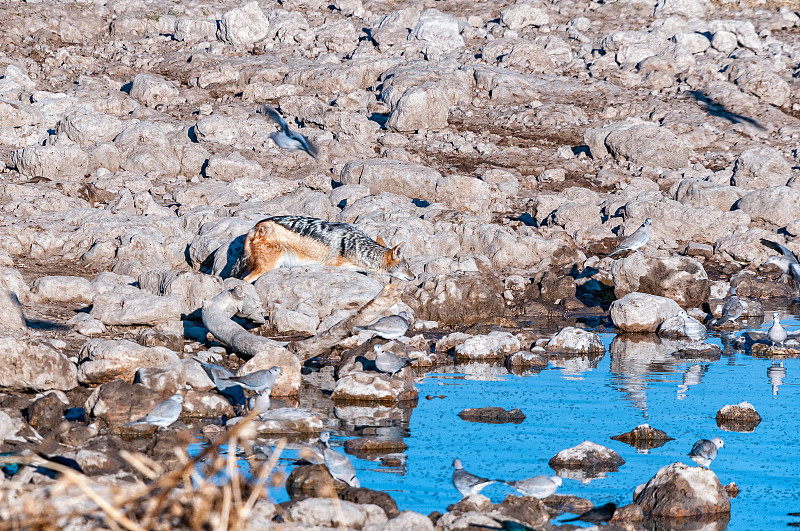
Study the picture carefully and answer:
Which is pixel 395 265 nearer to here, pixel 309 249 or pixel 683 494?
pixel 309 249

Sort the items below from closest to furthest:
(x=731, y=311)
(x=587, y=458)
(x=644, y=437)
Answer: (x=587, y=458) → (x=644, y=437) → (x=731, y=311)

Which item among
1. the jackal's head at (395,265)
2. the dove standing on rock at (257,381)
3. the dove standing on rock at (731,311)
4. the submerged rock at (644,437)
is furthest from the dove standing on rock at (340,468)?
the dove standing on rock at (731,311)

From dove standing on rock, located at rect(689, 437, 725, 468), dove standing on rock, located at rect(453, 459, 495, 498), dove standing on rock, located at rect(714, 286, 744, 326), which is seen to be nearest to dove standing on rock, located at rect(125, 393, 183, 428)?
dove standing on rock, located at rect(453, 459, 495, 498)

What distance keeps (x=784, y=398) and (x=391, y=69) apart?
54.7 feet

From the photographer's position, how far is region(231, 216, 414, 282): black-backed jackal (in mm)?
14000

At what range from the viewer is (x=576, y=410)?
33.4ft

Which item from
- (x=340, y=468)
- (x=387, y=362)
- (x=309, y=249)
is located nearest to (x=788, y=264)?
(x=387, y=362)

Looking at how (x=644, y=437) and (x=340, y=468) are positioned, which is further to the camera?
(x=644, y=437)

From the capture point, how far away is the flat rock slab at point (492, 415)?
965cm

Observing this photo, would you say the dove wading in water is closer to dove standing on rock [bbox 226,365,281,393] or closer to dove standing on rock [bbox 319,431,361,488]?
dove standing on rock [bbox 319,431,361,488]

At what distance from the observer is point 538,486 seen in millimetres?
7008

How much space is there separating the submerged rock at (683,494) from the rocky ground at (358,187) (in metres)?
0.06

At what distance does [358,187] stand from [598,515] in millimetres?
12577

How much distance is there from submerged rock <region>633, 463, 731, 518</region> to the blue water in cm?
18
